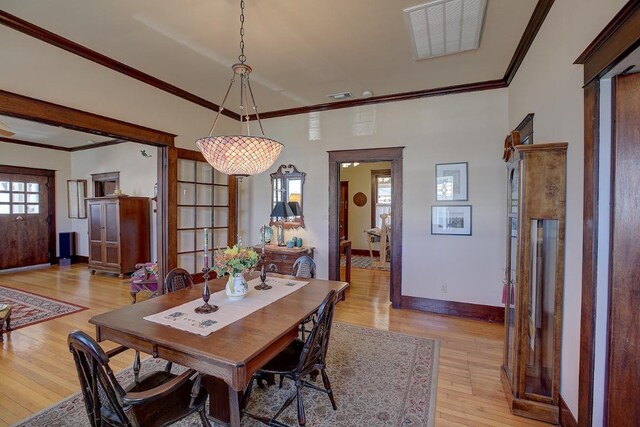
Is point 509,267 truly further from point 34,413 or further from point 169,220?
point 169,220

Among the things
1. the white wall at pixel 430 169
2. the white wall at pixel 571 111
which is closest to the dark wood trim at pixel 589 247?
the white wall at pixel 571 111

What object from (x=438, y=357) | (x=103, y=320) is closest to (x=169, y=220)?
(x=103, y=320)

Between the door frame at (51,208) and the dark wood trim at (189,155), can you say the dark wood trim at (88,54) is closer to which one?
the dark wood trim at (189,155)

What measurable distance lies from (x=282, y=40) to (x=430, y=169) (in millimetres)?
2456

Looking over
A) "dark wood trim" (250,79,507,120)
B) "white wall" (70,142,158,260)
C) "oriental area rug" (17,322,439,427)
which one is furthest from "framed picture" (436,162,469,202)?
"white wall" (70,142,158,260)

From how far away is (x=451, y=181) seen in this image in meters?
3.96

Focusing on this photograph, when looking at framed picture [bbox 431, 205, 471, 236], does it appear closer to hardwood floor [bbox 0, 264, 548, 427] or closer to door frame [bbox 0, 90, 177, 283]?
hardwood floor [bbox 0, 264, 548, 427]

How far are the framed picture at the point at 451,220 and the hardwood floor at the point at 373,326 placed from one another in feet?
3.71

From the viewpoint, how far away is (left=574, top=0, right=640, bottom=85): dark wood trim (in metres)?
1.24

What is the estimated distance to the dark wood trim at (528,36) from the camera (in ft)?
7.55

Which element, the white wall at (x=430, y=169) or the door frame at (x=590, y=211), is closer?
the door frame at (x=590, y=211)

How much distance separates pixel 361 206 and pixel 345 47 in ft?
20.5

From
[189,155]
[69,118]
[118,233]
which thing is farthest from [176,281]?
[118,233]

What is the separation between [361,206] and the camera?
9008 mm
